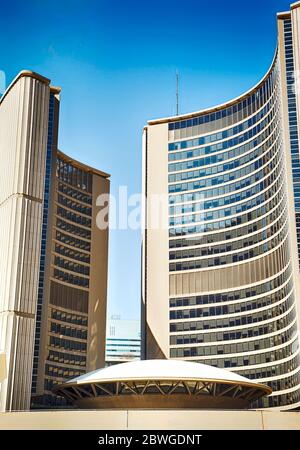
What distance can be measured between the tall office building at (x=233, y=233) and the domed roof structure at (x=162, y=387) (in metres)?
21.6

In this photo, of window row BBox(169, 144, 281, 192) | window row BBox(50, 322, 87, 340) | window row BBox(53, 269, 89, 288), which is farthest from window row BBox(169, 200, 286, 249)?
window row BBox(50, 322, 87, 340)

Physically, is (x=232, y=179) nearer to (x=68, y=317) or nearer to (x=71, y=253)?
(x=71, y=253)

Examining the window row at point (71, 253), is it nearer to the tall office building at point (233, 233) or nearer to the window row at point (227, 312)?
the tall office building at point (233, 233)

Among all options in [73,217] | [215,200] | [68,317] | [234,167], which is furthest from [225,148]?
[68,317]

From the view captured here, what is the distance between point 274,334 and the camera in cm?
9219

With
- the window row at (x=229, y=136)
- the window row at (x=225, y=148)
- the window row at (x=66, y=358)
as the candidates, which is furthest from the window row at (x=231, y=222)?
the window row at (x=66, y=358)

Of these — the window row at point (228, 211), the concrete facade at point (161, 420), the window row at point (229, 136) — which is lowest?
the concrete facade at point (161, 420)

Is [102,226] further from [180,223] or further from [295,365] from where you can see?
[295,365]

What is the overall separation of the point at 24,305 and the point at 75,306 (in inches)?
2069

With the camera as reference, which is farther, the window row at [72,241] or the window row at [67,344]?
the window row at [72,241]

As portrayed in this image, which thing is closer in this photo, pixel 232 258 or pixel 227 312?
pixel 227 312

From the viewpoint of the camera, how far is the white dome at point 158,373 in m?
60.3

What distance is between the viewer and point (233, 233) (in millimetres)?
103438

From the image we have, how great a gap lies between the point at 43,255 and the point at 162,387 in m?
49.7
